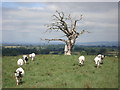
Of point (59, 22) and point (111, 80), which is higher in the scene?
point (59, 22)

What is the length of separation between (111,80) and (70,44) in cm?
2914

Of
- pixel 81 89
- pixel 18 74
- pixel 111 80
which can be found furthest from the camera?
pixel 18 74

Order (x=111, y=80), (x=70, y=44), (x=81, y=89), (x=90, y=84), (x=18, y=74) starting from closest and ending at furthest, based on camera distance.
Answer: (x=81, y=89) → (x=90, y=84) → (x=111, y=80) → (x=18, y=74) → (x=70, y=44)

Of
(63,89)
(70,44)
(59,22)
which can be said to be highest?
(59,22)

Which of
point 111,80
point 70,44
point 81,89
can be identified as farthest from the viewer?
point 70,44

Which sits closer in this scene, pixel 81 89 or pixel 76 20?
pixel 81 89

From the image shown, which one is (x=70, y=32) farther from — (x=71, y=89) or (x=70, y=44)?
(x=71, y=89)

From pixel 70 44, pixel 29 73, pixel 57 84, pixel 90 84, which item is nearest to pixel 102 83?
pixel 90 84

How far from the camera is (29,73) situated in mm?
21609

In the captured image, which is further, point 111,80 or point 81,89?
point 111,80

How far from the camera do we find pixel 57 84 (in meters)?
15.8

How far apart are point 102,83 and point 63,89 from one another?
A: 10.0 ft

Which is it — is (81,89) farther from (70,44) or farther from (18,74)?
(70,44)

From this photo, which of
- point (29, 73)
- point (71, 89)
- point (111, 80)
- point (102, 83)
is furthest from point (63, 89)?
point (29, 73)
